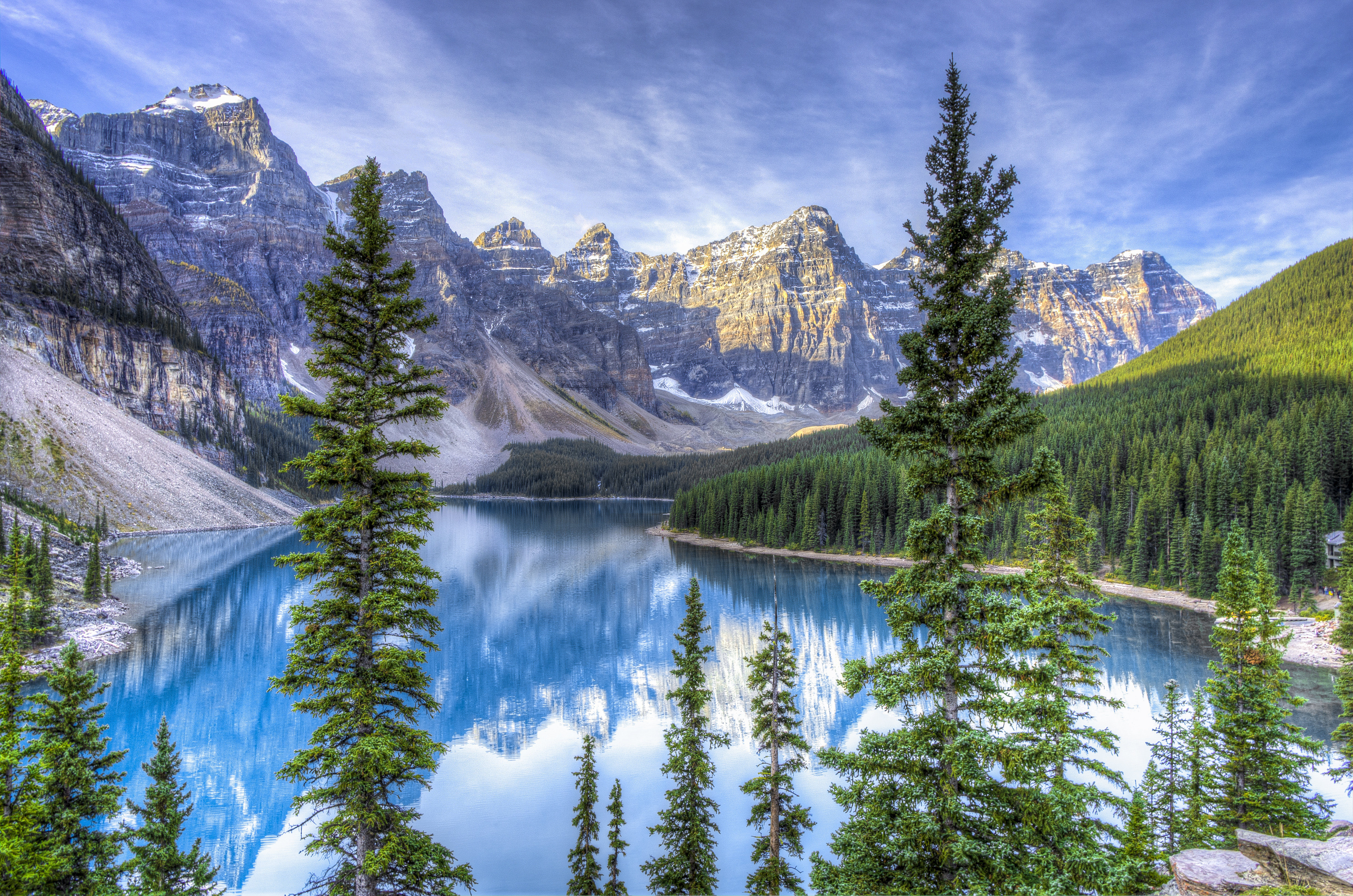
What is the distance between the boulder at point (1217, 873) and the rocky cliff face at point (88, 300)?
121 m

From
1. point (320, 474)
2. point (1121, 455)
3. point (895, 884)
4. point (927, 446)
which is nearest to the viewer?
point (895, 884)

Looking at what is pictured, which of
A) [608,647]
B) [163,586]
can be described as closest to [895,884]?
[608,647]

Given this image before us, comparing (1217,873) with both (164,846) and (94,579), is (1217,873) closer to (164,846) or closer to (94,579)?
(164,846)

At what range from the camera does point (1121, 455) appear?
76.0 m

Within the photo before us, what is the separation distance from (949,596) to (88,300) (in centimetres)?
14216

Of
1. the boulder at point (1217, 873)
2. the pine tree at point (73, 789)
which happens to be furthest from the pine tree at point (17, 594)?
the boulder at point (1217, 873)

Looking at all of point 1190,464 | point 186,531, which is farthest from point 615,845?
point 186,531

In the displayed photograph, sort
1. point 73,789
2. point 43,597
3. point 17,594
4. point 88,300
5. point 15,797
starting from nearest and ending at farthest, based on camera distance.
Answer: point 73,789
point 15,797
point 17,594
point 43,597
point 88,300

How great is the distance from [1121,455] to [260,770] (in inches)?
3481

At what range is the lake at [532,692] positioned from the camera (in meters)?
21.5

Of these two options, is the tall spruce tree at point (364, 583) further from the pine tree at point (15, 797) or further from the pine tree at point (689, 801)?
the pine tree at point (689, 801)

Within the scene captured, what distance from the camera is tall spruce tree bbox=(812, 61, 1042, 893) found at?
313 inches

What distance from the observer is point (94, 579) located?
4338 cm

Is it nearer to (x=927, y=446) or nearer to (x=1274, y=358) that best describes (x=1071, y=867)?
(x=927, y=446)
